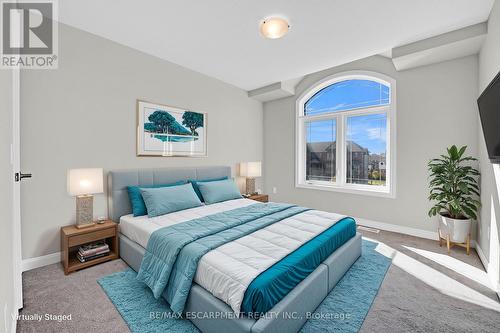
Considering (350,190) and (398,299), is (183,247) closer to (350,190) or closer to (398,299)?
(398,299)

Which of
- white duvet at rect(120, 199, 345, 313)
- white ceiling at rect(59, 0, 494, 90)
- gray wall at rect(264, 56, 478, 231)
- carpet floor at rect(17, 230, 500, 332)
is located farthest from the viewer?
gray wall at rect(264, 56, 478, 231)

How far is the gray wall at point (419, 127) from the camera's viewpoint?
3.09 metres

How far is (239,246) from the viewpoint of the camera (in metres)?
1.87

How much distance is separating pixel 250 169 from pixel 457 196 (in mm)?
3189

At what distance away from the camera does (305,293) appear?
163 centimetres

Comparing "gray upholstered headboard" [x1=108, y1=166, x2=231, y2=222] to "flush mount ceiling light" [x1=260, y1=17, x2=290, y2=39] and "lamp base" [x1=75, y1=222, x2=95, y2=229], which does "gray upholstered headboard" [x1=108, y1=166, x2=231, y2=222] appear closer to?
"lamp base" [x1=75, y1=222, x2=95, y2=229]

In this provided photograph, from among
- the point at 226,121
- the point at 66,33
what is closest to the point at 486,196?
the point at 226,121

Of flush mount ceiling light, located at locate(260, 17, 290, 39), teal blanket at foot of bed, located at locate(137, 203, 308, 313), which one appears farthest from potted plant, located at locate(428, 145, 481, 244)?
flush mount ceiling light, located at locate(260, 17, 290, 39)

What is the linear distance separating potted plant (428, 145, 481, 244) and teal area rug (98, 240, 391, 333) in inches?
49.1

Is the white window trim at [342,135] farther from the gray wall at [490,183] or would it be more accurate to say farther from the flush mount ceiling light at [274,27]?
the flush mount ceiling light at [274,27]

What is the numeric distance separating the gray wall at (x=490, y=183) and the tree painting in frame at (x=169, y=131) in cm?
379

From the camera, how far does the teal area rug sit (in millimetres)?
1652

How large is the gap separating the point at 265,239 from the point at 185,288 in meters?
0.78

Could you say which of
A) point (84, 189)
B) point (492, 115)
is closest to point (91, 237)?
point (84, 189)
